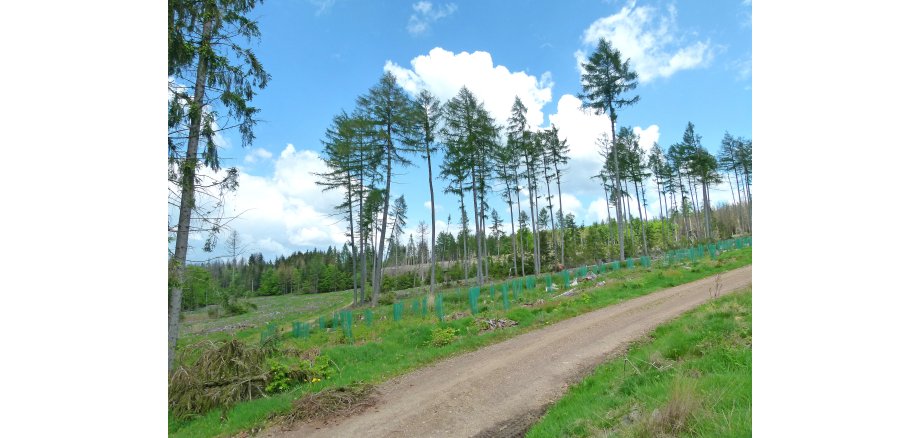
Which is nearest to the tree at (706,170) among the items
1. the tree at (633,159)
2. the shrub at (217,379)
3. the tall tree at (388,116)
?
the tree at (633,159)

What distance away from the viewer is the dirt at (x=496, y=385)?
4.83m

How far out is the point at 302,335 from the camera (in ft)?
42.7

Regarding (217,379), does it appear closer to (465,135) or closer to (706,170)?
(465,135)

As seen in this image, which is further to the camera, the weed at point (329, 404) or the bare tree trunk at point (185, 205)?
the bare tree trunk at point (185, 205)

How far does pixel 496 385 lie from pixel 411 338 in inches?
166

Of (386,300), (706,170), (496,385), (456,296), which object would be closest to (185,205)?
(496,385)

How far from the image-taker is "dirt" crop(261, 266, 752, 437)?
483 cm

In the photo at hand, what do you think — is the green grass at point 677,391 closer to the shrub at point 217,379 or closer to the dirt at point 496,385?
the dirt at point 496,385

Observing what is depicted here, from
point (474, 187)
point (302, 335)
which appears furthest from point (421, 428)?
point (474, 187)

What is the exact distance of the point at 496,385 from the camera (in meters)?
5.99

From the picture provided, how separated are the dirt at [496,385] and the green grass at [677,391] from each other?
539 mm
